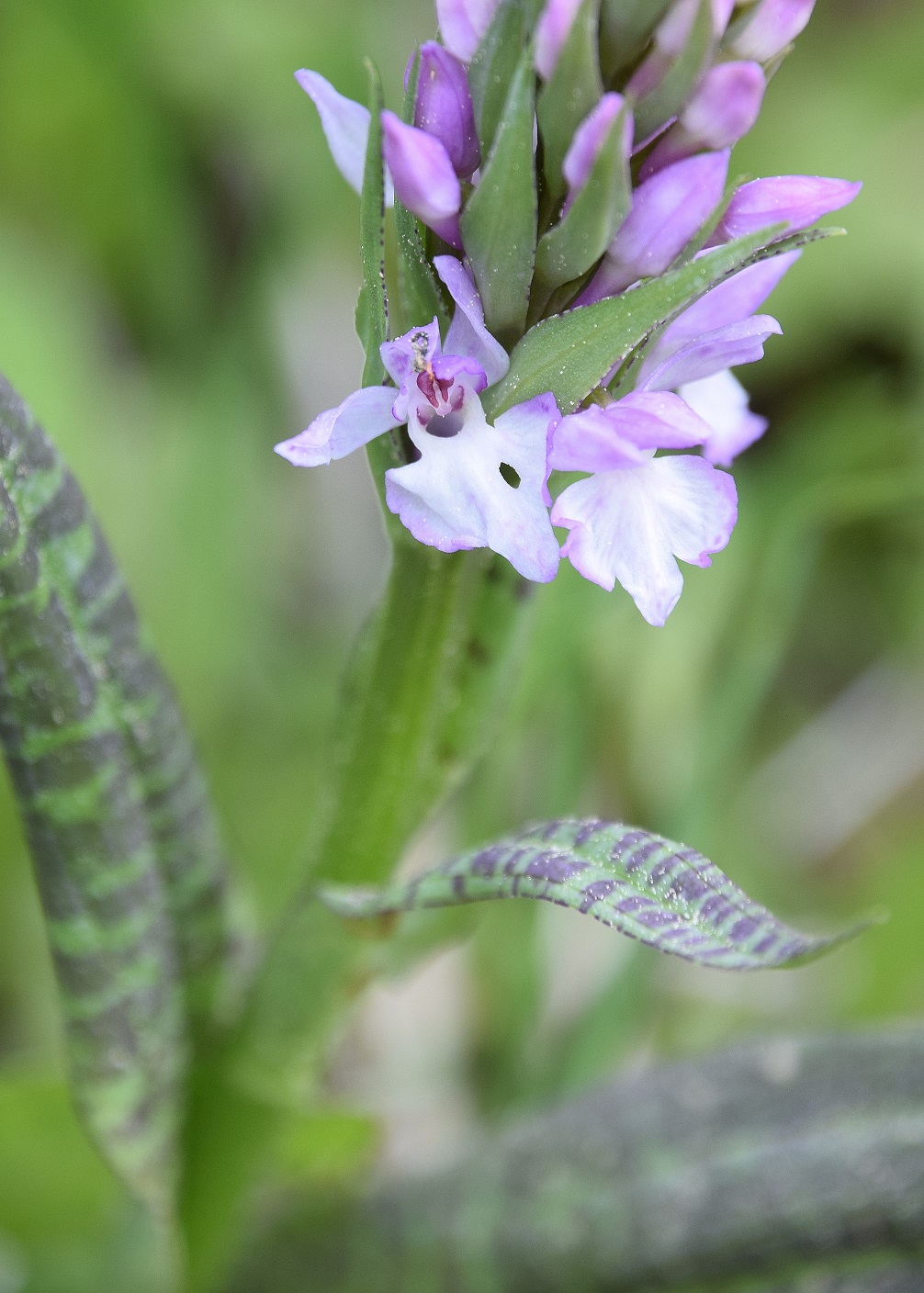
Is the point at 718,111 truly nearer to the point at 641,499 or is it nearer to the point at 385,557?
the point at 641,499

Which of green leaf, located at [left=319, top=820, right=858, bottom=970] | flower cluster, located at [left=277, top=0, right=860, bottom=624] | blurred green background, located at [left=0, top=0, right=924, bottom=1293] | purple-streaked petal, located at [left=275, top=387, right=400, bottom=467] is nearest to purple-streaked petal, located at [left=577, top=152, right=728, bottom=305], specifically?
flower cluster, located at [left=277, top=0, right=860, bottom=624]

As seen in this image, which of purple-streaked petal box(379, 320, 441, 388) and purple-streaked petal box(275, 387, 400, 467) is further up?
purple-streaked petal box(379, 320, 441, 388)

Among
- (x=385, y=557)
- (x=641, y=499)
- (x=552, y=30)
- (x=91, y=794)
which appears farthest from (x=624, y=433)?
(x=385, y=557)

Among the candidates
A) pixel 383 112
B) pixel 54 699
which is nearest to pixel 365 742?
pixel 54 699

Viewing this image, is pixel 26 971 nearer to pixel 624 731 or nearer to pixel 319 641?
pixel 319 641

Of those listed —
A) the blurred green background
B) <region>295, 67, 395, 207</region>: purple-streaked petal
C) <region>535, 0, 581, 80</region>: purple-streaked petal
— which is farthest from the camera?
the blurred green background

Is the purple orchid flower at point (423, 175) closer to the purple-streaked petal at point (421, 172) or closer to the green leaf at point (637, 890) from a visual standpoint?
the purple-streaked petal at point (421, 172)

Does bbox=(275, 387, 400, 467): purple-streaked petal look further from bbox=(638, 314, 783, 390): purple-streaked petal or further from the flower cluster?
bbox=(638, 314, 783, 390): purple-streaked petal

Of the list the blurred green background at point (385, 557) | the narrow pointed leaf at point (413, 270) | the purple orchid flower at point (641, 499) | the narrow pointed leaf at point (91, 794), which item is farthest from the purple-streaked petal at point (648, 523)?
the blurred green background at point (385, 557)
